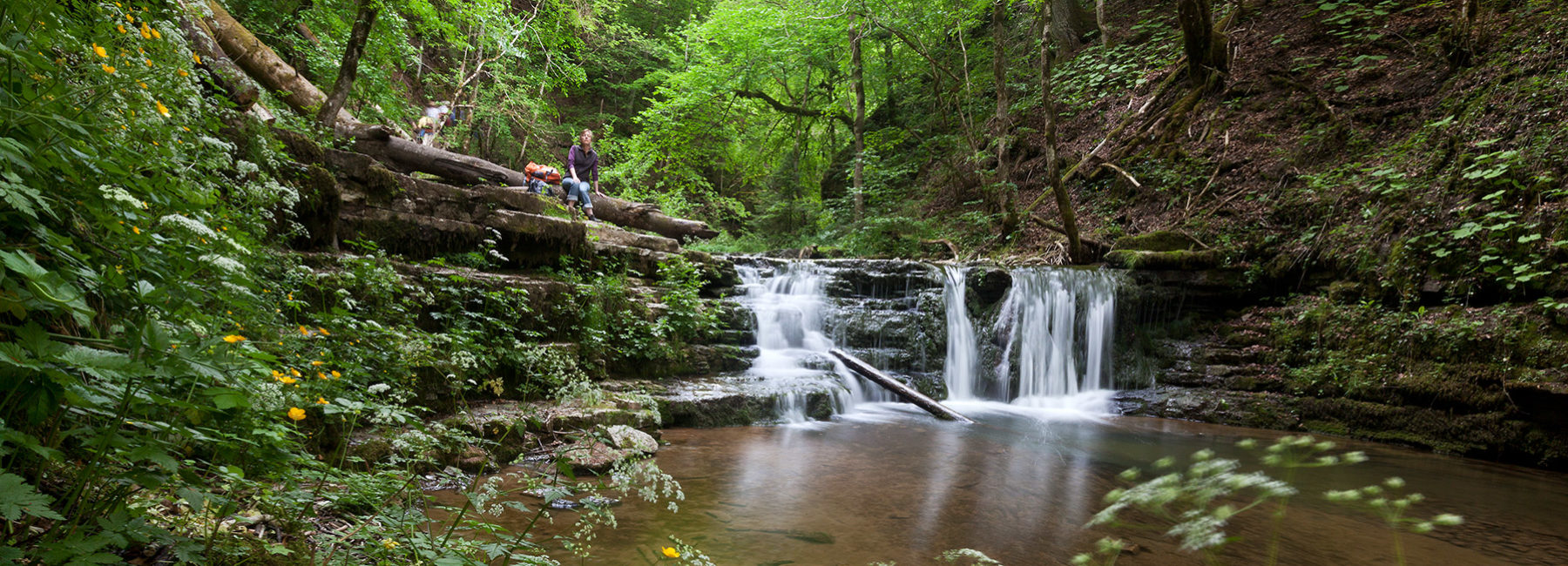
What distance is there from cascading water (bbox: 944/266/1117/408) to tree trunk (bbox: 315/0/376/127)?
27.2 ft

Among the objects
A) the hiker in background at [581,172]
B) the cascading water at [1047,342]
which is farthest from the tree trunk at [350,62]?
the cascading water at [1047,342]

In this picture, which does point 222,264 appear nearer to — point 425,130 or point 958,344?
point 958,344

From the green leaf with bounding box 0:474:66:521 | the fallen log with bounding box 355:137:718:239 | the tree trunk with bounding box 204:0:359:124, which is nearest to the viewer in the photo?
the green leaf with bounding box 0:474:66:521

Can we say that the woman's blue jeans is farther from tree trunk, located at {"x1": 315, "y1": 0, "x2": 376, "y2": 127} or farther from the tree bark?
tree trunk, located at {"x1": 315, "y1": 0, "x2": 376, "y2": 127}

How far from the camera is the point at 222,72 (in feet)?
18.0

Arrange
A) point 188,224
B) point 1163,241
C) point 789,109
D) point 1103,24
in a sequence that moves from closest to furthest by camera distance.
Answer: point 188,224 < point 1163,241 < point 1103,24 < point 789,109

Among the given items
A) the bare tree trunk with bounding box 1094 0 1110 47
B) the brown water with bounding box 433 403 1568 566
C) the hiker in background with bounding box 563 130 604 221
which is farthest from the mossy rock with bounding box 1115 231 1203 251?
the hiker in background with bounding box 563 130 604 221

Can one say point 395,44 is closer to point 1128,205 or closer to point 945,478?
point 945,478

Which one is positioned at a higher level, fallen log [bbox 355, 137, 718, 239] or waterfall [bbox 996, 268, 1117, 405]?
fallen log [bbox 355, 137, 718, 239]

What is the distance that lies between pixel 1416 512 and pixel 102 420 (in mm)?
6686

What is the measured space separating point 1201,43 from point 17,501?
1467 cm

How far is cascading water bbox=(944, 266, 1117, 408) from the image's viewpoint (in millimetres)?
9234

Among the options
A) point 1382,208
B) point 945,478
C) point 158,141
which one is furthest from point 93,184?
point 1382,208

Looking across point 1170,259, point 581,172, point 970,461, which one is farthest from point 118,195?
point 1170,259
